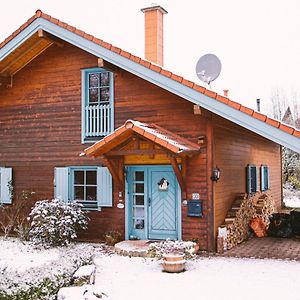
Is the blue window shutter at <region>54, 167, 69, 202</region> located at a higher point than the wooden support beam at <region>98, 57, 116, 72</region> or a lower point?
lower

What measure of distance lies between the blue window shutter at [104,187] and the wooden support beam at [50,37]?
11.0 feet

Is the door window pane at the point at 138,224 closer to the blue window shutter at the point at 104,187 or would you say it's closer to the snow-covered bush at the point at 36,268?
the blue window shutter at the point at 104,187

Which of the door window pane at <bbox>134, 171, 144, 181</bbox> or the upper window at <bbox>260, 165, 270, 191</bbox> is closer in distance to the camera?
the door window pane at <bbox>134, 171, 144, 181</bbox>

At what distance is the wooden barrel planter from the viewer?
7.93m

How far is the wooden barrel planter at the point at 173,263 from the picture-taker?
793 centimetres

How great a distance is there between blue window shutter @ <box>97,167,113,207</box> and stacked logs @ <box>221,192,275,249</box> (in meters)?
2.80

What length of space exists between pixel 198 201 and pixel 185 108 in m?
2.10

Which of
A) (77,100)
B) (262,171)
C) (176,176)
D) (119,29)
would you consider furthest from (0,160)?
(119,29)

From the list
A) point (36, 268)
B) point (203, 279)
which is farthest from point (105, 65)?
point (203, 279)

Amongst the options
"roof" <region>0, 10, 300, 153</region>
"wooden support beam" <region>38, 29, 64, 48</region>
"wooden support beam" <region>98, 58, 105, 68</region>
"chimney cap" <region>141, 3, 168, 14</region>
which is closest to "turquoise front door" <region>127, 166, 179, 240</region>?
"roof" <region>0, 10, 300, 153</region>

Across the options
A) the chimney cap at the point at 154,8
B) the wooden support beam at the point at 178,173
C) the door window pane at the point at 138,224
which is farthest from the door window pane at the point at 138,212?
the chimney cap at the point at 154,8

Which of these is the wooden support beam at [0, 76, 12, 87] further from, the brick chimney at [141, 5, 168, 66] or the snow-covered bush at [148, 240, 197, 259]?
the snow-covered bush at [148, 240, 197, 259]

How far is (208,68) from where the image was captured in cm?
1145

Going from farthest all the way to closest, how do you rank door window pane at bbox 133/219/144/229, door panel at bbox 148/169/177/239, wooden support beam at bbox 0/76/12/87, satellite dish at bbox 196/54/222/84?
wooden support beam at bbox 0/76/12/87, satellite dish at bbox 196/54/222/84, door window pane at bbox 133/219/144/229, door panel at bbox 148/169/177/239
